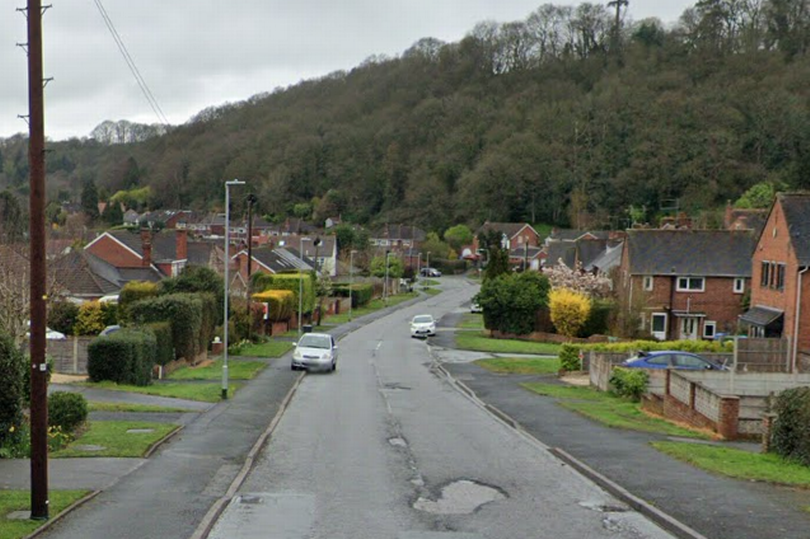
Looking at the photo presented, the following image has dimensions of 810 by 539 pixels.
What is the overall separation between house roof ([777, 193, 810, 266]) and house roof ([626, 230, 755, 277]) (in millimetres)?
15898

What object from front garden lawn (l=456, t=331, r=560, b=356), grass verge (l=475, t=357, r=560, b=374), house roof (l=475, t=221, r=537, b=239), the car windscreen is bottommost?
front garden lawn (l=456, t=331, r=560, b=356)

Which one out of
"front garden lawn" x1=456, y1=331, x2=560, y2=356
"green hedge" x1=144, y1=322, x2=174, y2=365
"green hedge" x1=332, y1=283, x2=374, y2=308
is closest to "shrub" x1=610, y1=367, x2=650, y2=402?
"green hedge" x1=144, y1=322, x2=174, y2=365

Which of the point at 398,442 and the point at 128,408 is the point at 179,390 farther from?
the point at 398,442

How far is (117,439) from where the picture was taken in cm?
1836

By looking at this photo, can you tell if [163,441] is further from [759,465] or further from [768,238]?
[768,238]

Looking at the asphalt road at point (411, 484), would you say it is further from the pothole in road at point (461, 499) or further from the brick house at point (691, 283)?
the brick house at point (691, 283)

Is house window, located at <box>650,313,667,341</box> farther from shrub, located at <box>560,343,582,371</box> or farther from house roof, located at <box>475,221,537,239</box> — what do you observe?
house roof, located at <box>475,221,537,239</box>

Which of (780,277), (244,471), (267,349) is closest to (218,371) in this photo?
(267,349)

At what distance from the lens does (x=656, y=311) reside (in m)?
58.0

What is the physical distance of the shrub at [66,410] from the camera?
1822 cm

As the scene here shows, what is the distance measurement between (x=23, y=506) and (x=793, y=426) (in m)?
14.2

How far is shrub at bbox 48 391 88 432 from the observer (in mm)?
18219

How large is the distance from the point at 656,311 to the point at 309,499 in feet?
158

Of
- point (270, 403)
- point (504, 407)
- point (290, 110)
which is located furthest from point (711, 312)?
point (290, 110)
